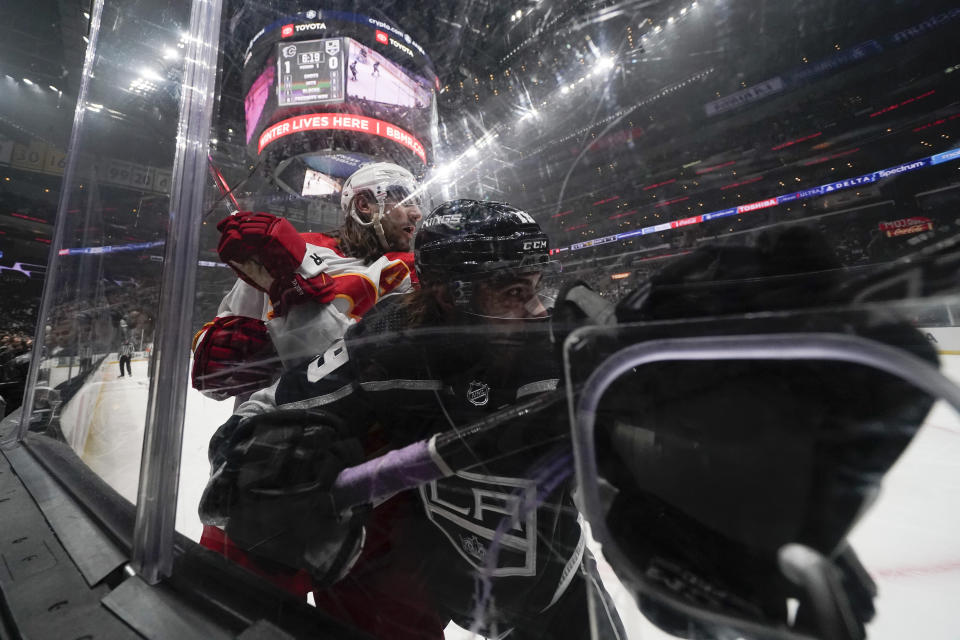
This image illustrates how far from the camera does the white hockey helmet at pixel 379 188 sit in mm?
1114

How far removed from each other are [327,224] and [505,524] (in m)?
1.28

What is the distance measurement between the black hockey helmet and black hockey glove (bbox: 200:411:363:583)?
0.28 metres

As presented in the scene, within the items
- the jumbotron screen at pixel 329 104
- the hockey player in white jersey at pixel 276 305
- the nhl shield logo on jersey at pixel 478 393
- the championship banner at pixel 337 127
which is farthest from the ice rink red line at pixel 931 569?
the championship banner at pixel 337 127

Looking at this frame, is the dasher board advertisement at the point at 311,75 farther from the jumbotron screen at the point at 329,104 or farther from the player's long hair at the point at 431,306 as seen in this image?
the player's long hair at the point at 431,306

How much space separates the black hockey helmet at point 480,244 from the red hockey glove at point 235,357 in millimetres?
450

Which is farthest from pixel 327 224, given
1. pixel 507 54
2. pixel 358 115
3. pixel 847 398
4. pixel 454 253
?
pixel 358 115

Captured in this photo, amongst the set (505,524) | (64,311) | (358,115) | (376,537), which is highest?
(358,115)

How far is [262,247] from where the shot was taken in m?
0.81

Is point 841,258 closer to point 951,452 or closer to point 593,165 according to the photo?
point 951,452

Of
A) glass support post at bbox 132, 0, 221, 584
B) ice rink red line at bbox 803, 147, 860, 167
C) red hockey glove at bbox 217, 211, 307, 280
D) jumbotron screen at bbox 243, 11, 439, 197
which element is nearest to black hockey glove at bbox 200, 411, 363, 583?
glass support post at bbox 132, 0, 221, 584

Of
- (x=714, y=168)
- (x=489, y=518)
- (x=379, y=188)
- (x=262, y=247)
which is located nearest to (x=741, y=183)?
(x=714, y=168)

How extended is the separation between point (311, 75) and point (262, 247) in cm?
495

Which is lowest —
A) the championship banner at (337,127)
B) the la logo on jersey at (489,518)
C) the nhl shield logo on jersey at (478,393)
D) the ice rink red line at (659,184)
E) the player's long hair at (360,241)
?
the la logo on jersey at (489,518)

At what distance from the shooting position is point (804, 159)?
423 mm
